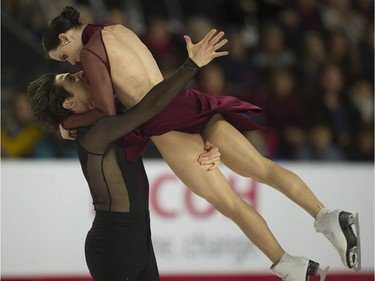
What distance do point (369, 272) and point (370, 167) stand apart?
816mm

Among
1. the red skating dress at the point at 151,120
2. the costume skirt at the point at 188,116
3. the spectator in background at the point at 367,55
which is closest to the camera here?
the red skating dress at the point at 151,120

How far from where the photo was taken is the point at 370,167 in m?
6.43

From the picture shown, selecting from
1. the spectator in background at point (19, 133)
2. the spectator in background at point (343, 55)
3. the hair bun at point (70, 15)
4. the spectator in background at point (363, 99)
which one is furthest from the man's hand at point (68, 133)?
the spectator in background at point (343, 55)

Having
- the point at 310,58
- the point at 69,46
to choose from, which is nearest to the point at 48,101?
the point at 69,46

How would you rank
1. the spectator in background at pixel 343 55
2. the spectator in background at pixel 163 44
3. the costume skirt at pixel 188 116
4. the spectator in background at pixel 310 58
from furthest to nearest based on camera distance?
Result: the spectator in background at pixel 343 55, the spectator in background at pixel 310 58, the spectator in background at pixel 163 44, the costume skirt at pixel 188 116

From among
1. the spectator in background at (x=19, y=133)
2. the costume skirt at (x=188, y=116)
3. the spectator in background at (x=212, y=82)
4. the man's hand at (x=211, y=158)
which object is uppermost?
the spectator in background at (x=212, y=82)

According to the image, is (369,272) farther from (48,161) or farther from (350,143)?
(48,161)

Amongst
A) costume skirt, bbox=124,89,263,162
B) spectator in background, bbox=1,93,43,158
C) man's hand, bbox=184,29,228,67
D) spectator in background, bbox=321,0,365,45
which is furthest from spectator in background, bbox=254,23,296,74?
man's hand, bbox=184,29,228,67

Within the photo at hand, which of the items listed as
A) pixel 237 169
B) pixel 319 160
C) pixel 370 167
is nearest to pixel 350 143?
pixel 319 160

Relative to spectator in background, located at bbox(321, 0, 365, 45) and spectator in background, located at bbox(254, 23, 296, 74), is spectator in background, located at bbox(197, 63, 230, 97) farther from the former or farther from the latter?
spectator in background, located at bbox(321, 0, 365, 45)

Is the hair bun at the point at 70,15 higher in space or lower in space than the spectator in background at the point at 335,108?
lower

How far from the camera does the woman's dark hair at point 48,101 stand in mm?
3912

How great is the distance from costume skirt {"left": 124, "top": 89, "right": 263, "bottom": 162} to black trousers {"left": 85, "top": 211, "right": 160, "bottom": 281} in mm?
290

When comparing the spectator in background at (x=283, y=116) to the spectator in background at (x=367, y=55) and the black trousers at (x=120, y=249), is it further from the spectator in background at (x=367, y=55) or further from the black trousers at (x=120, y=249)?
the black trousers at (x=120, y=249)
